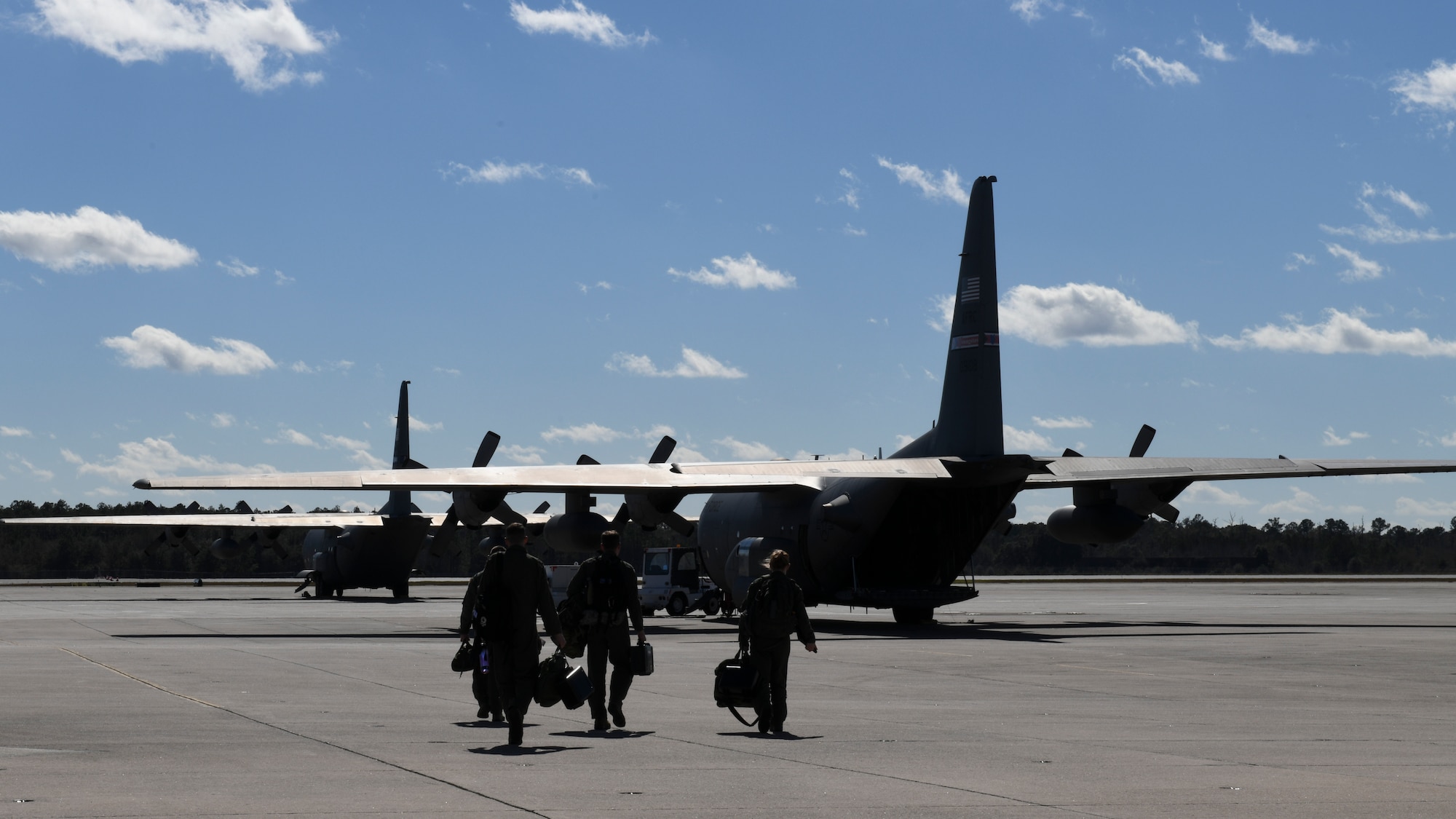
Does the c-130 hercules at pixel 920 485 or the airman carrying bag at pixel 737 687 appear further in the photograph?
the c-130 hercules at pixel 920 485

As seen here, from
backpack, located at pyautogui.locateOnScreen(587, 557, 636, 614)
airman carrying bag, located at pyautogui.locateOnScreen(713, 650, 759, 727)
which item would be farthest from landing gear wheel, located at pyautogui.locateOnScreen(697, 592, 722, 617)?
airman carrying bag, located at pyautogui.locateOnScreen(713, 650, 759, 727)

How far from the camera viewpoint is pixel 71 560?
123438 mm

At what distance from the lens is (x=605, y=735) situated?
13.5m

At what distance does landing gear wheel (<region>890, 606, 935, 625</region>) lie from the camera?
34625mm

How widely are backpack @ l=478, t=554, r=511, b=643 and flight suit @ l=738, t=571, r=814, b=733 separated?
211 cm

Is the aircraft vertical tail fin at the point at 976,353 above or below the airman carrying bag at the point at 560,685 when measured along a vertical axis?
above

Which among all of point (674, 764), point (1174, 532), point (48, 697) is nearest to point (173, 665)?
point (48, 697)

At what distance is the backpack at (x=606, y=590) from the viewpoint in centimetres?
1424

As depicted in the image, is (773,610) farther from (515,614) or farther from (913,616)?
(913,616)

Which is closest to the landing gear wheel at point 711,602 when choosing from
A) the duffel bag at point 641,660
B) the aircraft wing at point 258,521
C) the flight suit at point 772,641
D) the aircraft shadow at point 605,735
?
the aircraft wing at point 258,521

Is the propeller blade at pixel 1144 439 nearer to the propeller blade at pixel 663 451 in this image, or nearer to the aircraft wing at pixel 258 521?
the propeller blade at pixel 663 451

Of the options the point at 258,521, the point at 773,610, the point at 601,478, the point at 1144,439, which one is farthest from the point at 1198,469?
the point at 258,521

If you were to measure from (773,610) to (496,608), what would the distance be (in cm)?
263

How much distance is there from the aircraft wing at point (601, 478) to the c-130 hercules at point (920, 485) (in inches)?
1.4
